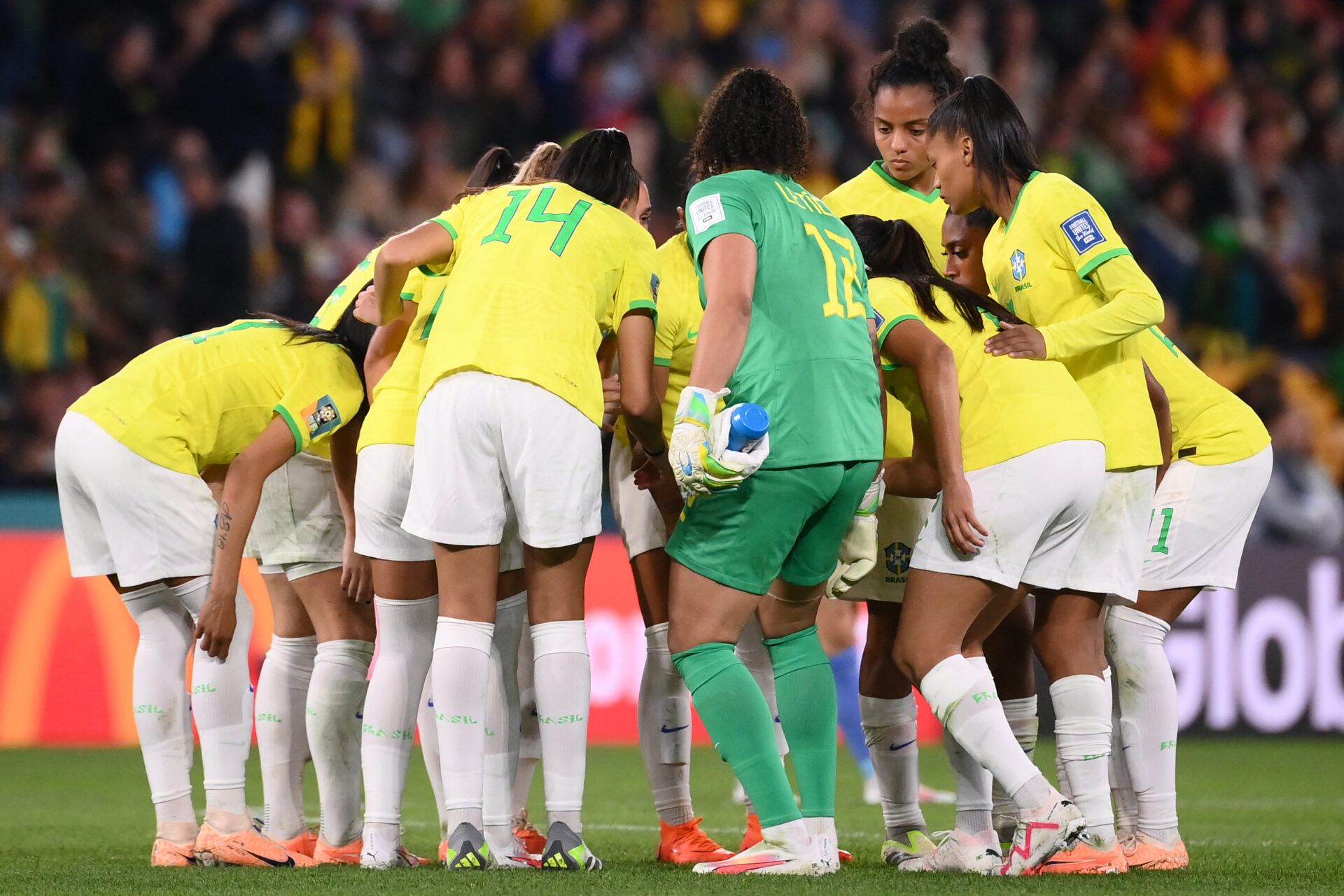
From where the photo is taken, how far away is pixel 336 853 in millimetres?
4648

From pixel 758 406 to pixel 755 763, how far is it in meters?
0.89

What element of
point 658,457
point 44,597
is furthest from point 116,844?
point 44,597

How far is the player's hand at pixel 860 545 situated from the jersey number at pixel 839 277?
19.2 inches

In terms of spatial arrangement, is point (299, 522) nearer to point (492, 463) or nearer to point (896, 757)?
point (492, 463)

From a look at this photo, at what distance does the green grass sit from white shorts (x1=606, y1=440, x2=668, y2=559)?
928 millimetres

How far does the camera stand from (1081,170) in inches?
541

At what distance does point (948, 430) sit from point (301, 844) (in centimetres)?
226

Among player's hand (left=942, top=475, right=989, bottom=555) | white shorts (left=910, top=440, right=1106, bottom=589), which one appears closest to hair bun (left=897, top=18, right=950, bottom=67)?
white shorts (left=910, top=440, right=1106, bottom=589)

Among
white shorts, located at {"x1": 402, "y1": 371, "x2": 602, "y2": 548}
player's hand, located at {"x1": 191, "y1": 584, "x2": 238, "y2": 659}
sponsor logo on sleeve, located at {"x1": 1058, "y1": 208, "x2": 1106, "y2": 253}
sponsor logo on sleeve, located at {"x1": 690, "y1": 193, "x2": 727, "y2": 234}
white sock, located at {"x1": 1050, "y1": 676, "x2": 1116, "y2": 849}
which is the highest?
sponsor logo on sleeve, located at {"x1": 690, "y1": 193, "x2": 727, "y2": 234}

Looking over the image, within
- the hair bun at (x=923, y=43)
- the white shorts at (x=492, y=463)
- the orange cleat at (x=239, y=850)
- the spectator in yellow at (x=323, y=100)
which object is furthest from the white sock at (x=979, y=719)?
the spectator in yellow at (x=323, y=100)

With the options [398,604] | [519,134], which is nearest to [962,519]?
[398,604]

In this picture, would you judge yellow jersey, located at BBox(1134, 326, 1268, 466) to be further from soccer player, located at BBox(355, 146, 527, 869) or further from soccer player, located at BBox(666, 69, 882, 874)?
soccer player, located at BBox(355, 146, 527, 869)

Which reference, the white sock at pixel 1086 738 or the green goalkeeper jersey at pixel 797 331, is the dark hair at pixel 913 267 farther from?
the white sock at pixel 1086 738

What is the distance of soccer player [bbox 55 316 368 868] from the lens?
459 centimetres
